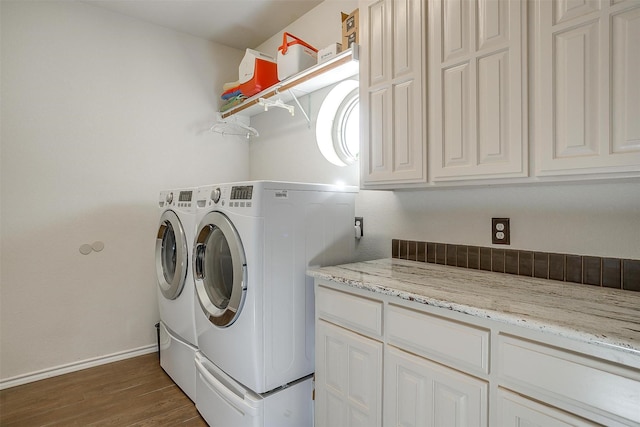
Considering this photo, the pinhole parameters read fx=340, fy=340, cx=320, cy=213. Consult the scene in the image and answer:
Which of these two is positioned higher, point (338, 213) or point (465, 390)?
point (338, 213)

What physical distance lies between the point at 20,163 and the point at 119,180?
1.90 feet

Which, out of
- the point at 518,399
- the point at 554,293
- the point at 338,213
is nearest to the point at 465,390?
the point at 518,399

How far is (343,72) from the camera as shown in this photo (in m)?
2.06

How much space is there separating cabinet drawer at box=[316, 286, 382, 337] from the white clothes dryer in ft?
0.57

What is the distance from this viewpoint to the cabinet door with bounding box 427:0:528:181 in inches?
46.4

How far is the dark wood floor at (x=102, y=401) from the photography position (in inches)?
74.0

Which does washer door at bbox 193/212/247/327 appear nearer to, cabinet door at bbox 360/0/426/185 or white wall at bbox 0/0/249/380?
cabinet door at bbox 360/0/426/185

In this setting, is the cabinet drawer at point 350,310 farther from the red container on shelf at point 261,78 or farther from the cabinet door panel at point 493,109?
the red container on shelf at point 261,78

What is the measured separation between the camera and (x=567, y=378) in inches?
32.3

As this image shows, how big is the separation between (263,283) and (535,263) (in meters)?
1.15

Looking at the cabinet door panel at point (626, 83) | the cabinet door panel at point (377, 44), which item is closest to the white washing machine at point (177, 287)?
the cabinet door panel at point (377, 44)

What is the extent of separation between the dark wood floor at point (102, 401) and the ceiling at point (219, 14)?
2666mm

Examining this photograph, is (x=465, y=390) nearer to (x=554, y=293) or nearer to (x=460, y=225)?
(x=554, y=293)

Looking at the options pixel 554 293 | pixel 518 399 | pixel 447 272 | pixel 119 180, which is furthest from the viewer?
pixel 119 180
